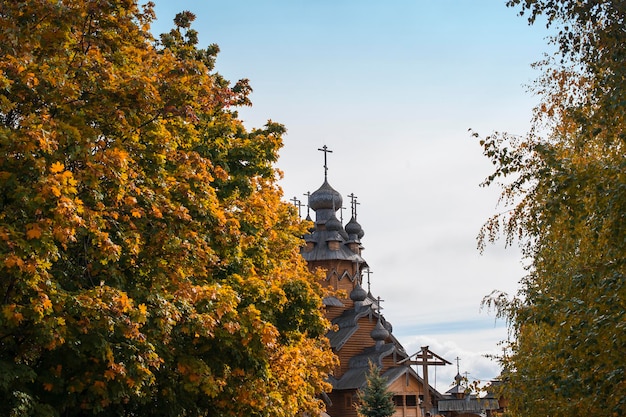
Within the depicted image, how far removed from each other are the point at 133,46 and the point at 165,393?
645cm

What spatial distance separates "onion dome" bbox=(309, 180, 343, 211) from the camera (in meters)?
71.4

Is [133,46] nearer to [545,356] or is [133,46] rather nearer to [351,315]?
[545,356]

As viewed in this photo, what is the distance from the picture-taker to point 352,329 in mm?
61562

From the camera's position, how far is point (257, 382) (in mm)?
17188

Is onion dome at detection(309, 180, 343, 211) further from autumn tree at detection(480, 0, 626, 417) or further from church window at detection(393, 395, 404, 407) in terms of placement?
autumn tree at detection(480, 0, 626, 417)

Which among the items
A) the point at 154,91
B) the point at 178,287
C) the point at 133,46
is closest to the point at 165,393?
the point at 178,287

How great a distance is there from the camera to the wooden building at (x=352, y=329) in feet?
188

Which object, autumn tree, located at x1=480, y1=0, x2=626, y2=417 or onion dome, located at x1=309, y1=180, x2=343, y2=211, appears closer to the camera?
autumn tree, located at x1=480, y1=0, x2=626, y2=417

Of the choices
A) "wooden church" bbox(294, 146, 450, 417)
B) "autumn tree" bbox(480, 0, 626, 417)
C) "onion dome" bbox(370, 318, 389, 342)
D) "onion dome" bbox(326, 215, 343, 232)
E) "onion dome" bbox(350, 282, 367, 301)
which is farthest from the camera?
"onion dome" bbox(326, 215, 343, 232)

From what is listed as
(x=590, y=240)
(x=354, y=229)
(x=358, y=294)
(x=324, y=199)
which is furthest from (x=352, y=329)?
(x=590, y=240)

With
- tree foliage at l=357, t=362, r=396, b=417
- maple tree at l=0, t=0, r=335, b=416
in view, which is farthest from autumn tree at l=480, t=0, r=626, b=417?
tree foliage at l=357, t=362, r=396, b=417

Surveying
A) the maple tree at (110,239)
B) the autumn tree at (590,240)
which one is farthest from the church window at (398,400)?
the autumn tree at (590,240)

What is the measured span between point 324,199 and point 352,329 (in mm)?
13917

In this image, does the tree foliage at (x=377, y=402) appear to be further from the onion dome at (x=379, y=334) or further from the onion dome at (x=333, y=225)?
the onion dome at (x=333, y=225)
